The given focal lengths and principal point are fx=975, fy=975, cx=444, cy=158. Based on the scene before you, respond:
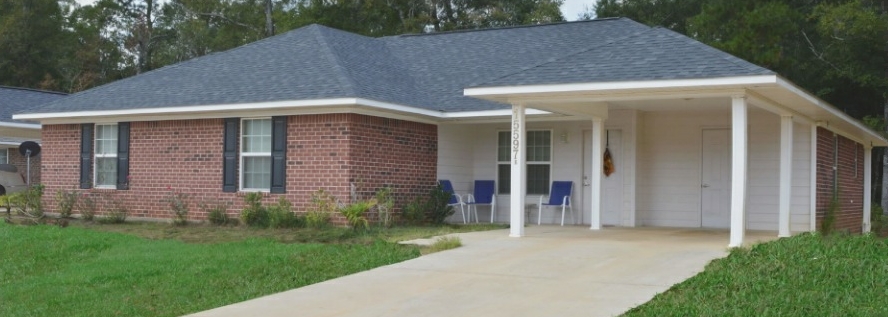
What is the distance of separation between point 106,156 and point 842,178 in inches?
593

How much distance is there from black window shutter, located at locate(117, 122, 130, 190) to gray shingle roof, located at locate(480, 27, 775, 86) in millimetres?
8666

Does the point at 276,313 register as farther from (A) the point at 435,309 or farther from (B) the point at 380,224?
(B) the point at 380,224

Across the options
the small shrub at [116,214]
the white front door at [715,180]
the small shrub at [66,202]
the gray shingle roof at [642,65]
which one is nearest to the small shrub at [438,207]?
the gray shingle roof at [642,65]

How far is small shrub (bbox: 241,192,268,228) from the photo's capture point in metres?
17.0

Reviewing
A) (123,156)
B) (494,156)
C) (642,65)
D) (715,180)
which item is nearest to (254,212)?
(123,156)

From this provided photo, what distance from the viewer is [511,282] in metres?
10.7

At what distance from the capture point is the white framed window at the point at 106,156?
19.6 meters

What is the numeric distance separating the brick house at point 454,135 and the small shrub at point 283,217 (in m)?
0.31

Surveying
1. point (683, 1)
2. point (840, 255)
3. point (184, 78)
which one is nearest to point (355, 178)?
point (184, 78)

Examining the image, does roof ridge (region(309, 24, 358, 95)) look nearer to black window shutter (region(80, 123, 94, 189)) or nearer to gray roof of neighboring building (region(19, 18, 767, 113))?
gray roof of neighboring building (region(19, 18, 767, 113))

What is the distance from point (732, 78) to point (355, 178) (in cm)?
692

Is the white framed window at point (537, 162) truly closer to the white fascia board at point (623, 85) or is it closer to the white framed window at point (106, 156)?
the white fascia board at point (623, 85)

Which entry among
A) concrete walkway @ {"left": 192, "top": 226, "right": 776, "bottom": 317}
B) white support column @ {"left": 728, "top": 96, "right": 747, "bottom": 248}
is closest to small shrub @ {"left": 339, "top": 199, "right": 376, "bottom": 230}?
concrete walkway @ {"left": 192, "top": 226, "right": 776, "bottom": 317}

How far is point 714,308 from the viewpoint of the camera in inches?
347
